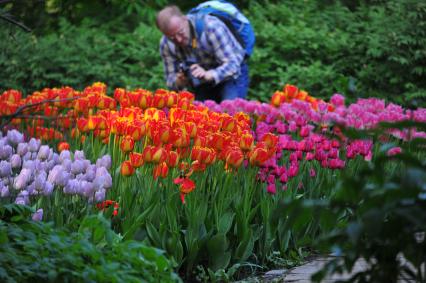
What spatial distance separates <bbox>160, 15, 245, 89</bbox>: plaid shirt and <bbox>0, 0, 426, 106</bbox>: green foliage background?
7.98 feet

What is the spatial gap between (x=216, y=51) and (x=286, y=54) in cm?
399

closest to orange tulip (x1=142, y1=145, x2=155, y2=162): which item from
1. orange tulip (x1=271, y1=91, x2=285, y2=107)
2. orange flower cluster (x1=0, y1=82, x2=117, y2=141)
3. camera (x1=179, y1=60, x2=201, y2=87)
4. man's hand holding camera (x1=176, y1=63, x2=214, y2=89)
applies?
orange flower cluster (x1=0, y1=82, x2=117, y2=141)

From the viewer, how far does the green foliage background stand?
1079 cm

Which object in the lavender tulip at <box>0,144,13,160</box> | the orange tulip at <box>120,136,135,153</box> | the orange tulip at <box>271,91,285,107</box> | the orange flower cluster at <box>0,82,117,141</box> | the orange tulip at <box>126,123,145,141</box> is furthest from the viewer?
the orange tulip at <box>271,91,285,107</box>

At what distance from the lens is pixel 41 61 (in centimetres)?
1155

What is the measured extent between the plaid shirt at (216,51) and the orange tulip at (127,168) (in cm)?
357

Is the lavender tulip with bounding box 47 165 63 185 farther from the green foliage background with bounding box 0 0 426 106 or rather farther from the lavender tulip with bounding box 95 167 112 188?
the green foliage background with bounding box 0 0 426 106

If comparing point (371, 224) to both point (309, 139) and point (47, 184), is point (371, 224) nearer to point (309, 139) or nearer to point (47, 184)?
point (47, 184)

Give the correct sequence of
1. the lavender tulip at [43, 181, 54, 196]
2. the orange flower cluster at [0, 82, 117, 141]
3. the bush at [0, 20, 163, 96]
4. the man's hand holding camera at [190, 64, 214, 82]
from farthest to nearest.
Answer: the bush at [0, 20, 163, 96], the man's hand holding camera at [190, 64, 214, 82], the orange flower cluster at [0, 82, 117, 141], the lavender tulip at [43, 181, 54, 196]

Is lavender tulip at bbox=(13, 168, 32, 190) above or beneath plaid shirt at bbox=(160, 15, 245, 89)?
beneath

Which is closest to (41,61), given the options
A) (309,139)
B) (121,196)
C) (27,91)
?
(27,91)

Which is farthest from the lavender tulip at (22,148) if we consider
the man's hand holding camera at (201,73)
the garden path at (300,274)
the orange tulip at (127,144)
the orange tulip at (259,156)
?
the man's hand holding camera at (201,73)

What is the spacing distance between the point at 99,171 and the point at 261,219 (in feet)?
3.58

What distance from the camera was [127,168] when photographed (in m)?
4.21
